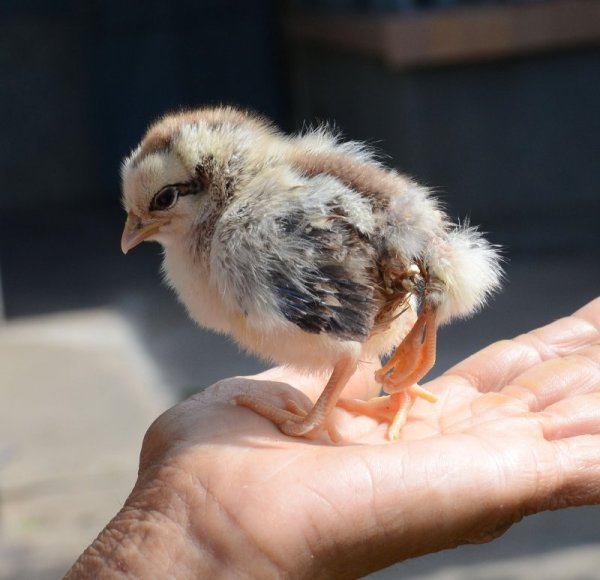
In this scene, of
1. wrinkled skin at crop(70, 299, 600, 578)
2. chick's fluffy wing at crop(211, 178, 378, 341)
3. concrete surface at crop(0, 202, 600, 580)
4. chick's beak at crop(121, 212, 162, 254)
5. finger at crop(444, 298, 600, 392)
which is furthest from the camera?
concrete surface at crop(0, 202, 600, 580)

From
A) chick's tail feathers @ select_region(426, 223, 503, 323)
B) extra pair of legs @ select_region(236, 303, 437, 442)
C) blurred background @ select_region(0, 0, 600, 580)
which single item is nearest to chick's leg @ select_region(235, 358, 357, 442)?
Result: extra pair of legs @ select_region(236, 303, 437, 442)

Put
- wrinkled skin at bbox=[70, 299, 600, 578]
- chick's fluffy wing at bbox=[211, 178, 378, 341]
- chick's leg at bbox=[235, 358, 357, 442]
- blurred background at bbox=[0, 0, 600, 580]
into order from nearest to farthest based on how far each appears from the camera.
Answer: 1. wrinkled skin at bbox=[70, 299, 600, 578]
2. chick's fluffy wing at bbox=[211, 178, 378, 341]
3. chick's leg at bbox=[235, 358, 357, 442]
4. blurred background at bbox=[0, 0, 600, 580]

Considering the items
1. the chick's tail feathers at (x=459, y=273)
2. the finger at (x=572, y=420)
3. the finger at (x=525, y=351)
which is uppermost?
the chick's tail feathers at (x=459, y=273)

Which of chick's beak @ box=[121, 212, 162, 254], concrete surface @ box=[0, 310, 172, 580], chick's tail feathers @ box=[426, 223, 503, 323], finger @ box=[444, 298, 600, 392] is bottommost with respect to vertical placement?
concrete surface @ box=[0, 310, 172, 580]

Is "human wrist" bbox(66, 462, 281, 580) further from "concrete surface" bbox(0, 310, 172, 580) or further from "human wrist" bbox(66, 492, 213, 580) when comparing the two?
"concrete surface" bbox(0, 310, 172, 580)

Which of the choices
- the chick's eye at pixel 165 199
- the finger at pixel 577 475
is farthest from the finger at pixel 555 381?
the chick's eye at pixel 165 199

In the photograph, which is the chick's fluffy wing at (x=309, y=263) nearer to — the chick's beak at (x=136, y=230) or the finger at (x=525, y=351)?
the chick's beak at (x=136, y=230)
